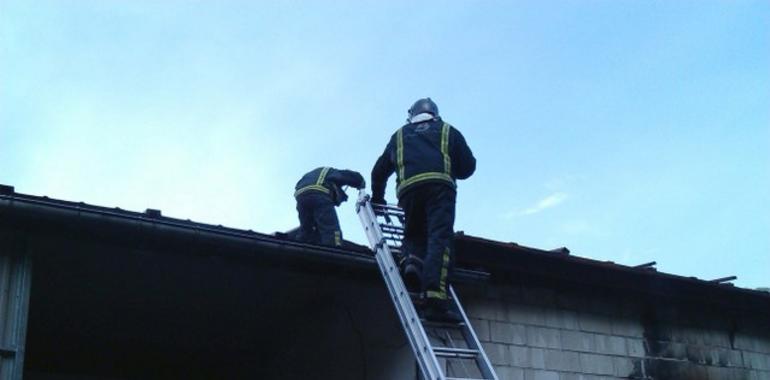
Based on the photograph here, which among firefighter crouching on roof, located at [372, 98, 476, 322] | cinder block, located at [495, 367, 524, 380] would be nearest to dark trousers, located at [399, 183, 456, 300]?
firefighter crouching on roof, located at [372, 98, 476, 322]

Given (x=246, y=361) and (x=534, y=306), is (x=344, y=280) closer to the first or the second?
(x=534, y=306)

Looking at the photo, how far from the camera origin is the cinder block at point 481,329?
700 centimetres

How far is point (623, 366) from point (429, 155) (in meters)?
2.84

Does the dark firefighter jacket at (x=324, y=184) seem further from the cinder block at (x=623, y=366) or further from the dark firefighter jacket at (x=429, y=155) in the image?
the cinder block at (x=623, y=366)

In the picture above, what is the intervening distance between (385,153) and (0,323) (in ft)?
9.09

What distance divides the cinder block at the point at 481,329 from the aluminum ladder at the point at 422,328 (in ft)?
1.20

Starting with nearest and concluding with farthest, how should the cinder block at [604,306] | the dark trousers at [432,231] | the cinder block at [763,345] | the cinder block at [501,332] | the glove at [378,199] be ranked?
the dark trousers at [432,231] → the glove at [378,199] → the cinder block at [501,332] → the cinder block at [604,306] → the cinder block at [763,345]

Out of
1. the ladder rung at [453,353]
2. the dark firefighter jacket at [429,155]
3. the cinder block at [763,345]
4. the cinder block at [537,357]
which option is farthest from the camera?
the cinder block at [763,345]

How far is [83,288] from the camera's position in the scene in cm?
676

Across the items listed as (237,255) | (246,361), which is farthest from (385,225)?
(246,361)

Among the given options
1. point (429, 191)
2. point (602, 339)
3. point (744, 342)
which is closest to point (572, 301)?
point (602, 339)

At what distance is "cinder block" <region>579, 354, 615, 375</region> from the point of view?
7477mm

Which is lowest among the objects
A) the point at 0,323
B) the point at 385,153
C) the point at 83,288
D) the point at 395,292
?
the point at 0,323

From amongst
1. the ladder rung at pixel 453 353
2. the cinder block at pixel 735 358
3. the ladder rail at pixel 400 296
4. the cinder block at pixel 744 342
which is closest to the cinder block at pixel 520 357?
the ladder rail at pixel 400 296
